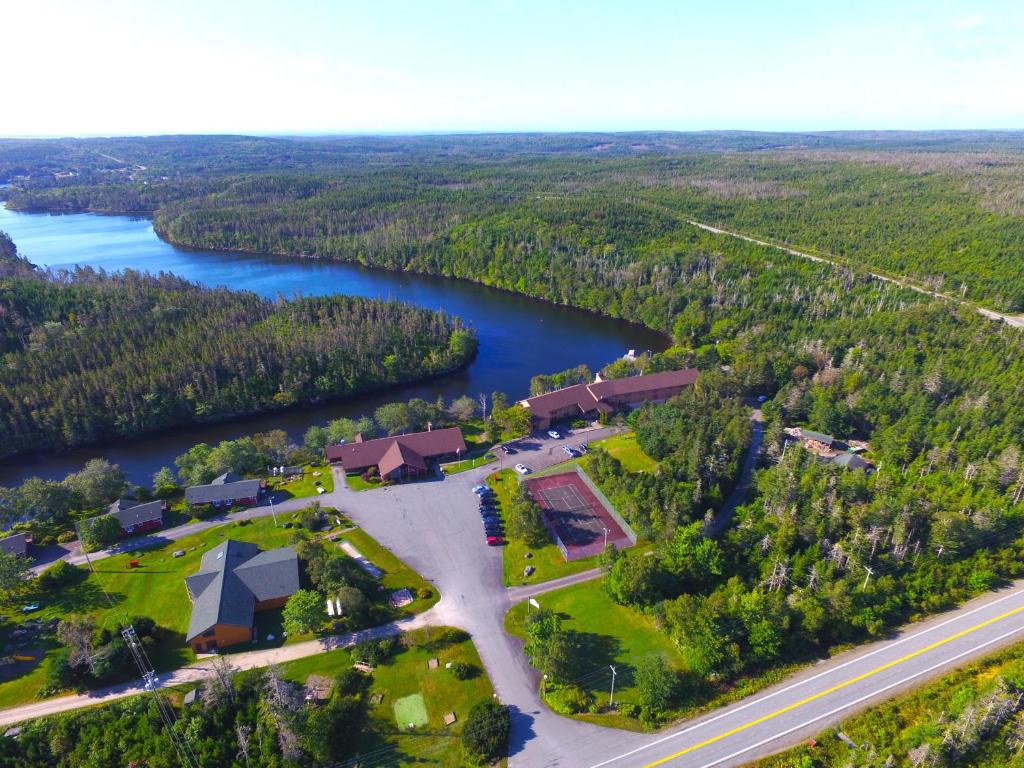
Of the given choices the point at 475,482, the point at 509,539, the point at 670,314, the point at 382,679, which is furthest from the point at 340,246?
the point at 382,679

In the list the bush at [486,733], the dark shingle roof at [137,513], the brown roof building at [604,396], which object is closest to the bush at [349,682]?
the bush at [486,733]

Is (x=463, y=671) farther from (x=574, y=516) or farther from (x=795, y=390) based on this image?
(x=795, y=390)

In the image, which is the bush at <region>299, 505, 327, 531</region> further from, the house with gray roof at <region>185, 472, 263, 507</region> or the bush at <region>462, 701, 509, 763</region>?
the bush at <region>462, 701, 509, 763</region>

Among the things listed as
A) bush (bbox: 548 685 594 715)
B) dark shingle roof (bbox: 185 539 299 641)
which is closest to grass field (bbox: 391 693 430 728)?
bush (bbox: 548 685 594 715)

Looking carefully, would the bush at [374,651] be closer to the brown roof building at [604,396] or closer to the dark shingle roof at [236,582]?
the dark shingle roof at [236,582]

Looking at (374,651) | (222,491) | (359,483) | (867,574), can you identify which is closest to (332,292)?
(359,483)

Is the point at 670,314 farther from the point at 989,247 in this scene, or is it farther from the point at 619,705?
the point at 619,705
